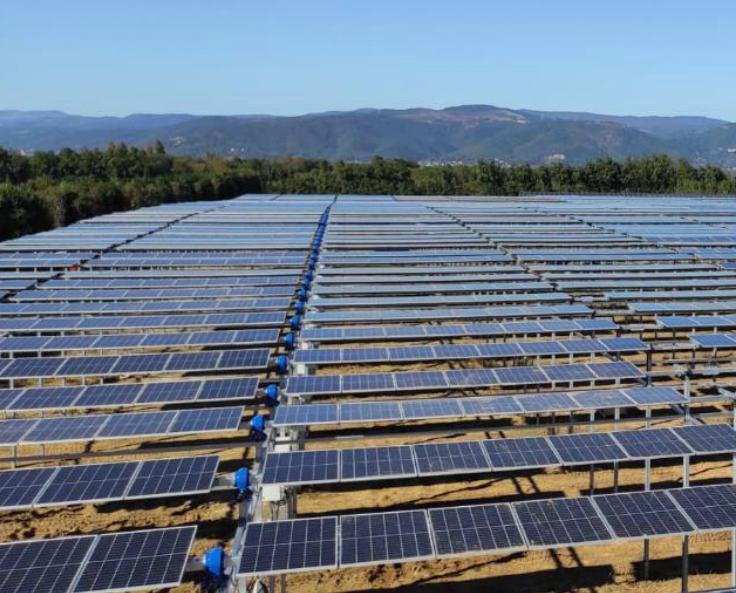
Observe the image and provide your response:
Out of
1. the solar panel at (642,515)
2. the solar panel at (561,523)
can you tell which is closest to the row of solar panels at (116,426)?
the solar panel at (561,523)

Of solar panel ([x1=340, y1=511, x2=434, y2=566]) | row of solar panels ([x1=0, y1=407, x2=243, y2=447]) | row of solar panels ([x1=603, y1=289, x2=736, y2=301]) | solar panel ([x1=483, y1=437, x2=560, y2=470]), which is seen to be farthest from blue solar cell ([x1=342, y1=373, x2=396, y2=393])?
row of solar panels ([x1=603, y1=289, x2=736, y2=301])

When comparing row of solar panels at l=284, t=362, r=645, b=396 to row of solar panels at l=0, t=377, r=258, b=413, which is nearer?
row of solar panels at l=0, t=377, r=258, b=413

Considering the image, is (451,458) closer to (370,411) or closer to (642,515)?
(370,411)

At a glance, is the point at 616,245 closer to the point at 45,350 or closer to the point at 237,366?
the point at 237,366

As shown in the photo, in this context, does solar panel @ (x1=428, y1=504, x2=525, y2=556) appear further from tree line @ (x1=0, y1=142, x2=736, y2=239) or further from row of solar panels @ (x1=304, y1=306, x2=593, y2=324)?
tree line @ (x1=0, y1=142, x2=736, y2=239)

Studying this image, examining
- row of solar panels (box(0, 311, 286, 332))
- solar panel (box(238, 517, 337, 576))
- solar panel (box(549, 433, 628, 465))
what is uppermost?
solar panel (box(549, 433, 628, 465))

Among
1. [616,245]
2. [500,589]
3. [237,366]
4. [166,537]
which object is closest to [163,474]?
[166,537]

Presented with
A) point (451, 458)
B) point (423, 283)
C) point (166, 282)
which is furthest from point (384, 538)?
point (166, 282)

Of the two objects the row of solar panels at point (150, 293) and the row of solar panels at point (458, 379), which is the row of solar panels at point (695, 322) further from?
the row of solar panels at point (150, 293)
